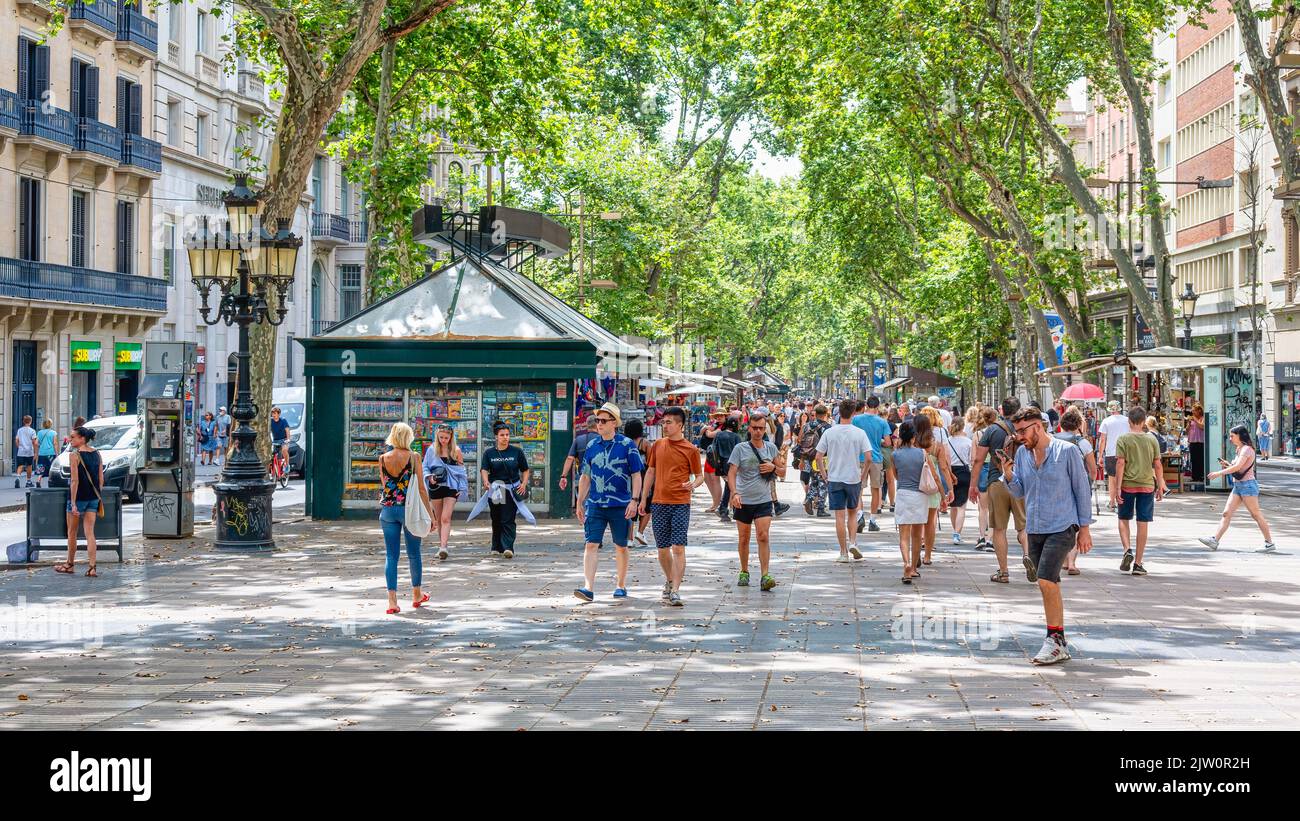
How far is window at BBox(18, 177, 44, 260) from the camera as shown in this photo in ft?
127

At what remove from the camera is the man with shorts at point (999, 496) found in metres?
15.3

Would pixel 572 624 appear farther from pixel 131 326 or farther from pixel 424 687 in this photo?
pixel 131 326

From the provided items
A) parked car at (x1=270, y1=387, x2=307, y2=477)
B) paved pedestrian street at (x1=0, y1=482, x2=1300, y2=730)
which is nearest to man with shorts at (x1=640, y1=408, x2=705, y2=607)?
paved pedestrian street at (x1=0, y1=482, x2=1300, y2=730)

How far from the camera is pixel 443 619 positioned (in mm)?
12500

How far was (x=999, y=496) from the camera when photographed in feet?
51.9

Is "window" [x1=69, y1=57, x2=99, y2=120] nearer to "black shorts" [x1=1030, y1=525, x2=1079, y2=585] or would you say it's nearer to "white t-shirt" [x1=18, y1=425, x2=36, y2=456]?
"white t-shirt" [x1=18, y1=425, x2=36, y2=456]

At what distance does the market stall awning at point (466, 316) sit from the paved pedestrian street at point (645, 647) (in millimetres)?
6152

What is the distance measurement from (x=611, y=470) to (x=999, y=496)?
4.34 meters

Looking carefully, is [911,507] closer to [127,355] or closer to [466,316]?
[466,316]

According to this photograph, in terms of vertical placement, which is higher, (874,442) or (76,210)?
(76,210)

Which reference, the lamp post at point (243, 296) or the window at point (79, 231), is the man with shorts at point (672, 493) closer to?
the lamp post at point (243, 296)

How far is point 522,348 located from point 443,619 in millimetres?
10730

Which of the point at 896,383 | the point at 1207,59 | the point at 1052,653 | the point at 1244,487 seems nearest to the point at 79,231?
the point at 1244,487

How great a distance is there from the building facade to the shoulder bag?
26.7 meters
